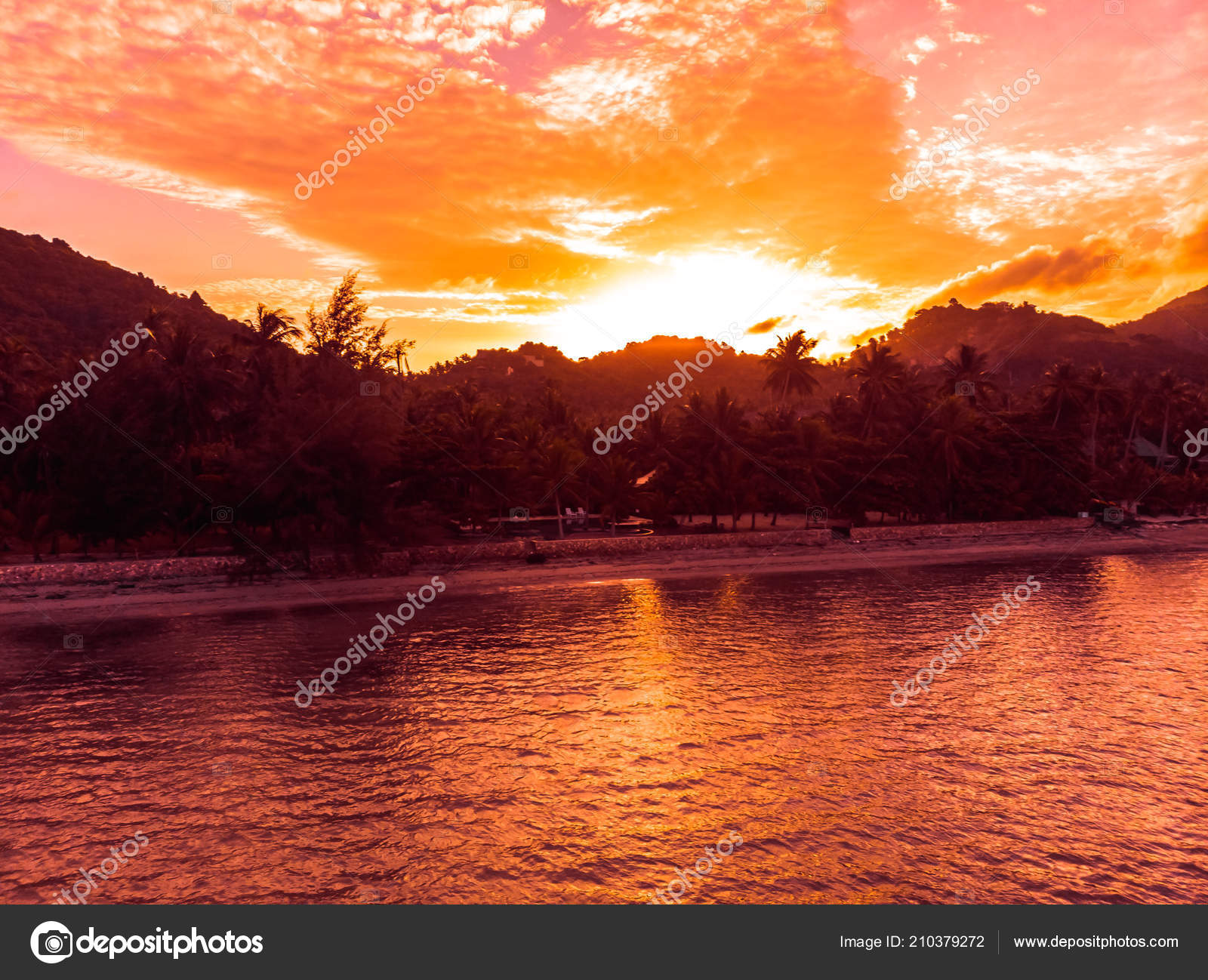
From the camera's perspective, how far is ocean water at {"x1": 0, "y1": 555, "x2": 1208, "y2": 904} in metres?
9.63

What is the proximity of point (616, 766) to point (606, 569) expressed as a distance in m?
24.6

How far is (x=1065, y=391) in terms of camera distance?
62094 millimetres

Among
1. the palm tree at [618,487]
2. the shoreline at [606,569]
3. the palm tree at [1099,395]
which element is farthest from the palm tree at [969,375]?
the palm tree at [618,487]

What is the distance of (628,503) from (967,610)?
21.2 m

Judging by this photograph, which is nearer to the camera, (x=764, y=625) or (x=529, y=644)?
(x=529, y=644)

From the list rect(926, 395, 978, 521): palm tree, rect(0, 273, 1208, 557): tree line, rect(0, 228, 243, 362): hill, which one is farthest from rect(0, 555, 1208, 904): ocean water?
rect(0, 228, 243, 362): hill

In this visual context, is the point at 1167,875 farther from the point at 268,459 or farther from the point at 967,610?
the point at 268,459

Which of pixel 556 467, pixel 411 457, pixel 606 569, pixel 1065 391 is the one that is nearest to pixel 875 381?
pixel 1065 391

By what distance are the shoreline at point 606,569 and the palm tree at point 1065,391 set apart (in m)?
14.1

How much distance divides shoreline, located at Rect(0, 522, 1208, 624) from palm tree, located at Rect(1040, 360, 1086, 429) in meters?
14.1

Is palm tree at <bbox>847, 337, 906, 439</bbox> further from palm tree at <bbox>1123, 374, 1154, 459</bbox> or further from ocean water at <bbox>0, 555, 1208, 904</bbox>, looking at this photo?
palm tree at <bbox>1123, 374, 1154, 459</bbox>

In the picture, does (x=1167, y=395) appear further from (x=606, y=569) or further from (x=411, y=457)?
(x=411, y=457)
